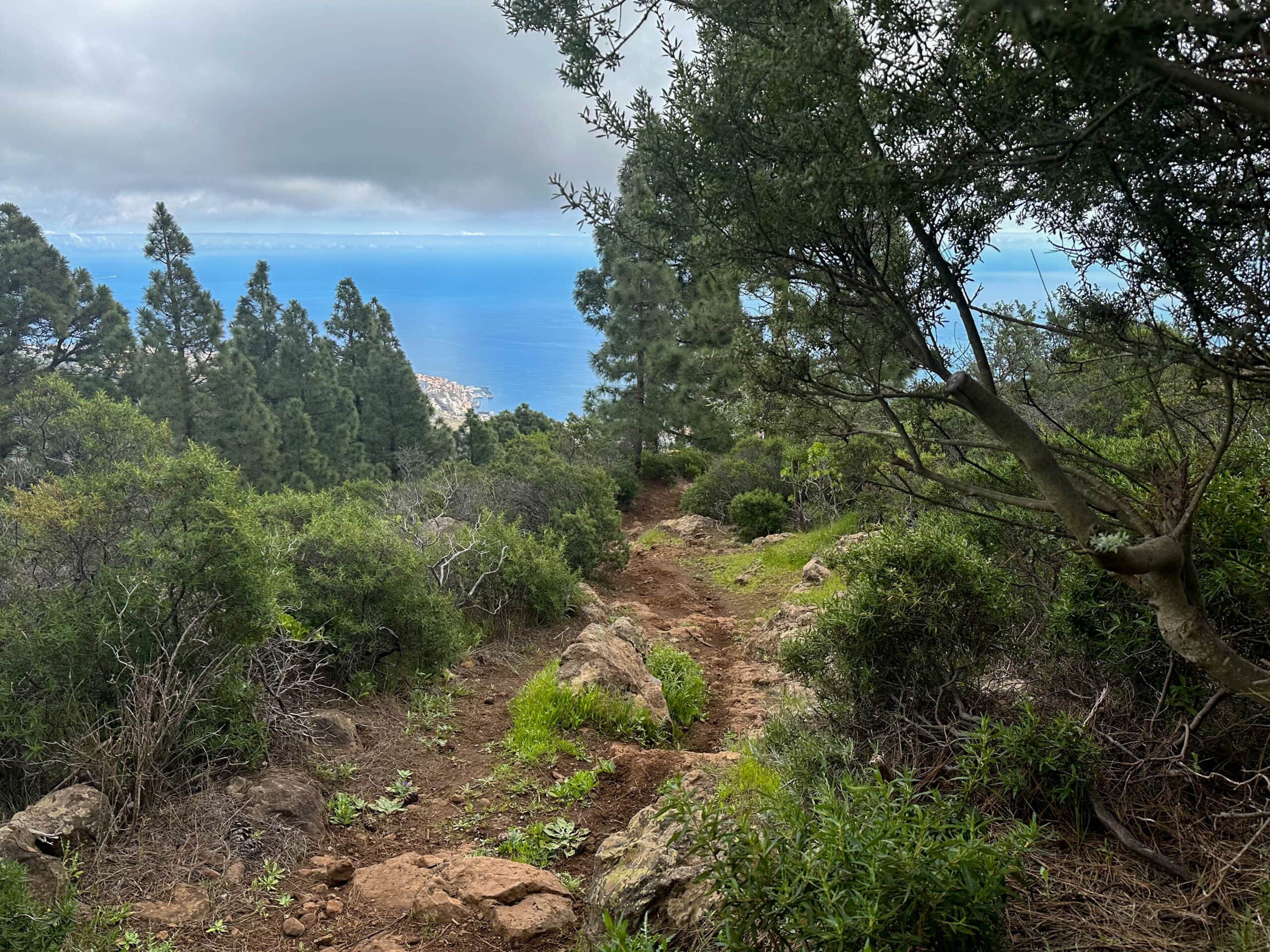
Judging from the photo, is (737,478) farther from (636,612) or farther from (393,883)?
(393,883)

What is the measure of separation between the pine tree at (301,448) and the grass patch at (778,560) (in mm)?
21437

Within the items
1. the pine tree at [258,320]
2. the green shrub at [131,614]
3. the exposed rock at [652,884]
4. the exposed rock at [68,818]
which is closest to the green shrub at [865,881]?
the exposed rock at [652,884]

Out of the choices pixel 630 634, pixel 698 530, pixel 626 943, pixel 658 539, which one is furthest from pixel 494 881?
pixel 698 530

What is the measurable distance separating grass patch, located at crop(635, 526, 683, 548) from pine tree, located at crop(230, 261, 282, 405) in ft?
79.7

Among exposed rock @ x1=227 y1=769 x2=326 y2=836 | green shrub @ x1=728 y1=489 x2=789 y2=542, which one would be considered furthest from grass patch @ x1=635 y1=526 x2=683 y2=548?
exposed rock @ x1=227 y1=769 x2=326 y2=836

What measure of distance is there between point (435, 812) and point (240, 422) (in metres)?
26.2

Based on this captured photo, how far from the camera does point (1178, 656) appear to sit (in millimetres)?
3092

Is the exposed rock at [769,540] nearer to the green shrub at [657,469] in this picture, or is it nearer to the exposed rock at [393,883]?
the green shrub at [657,469]

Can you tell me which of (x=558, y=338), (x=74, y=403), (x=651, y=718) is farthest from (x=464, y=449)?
(x=558, y=338)

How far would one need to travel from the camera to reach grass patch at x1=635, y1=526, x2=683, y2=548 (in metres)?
14.2

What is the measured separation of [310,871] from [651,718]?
258cm

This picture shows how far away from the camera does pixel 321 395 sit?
105 ft

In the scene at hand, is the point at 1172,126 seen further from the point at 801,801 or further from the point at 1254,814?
the point at 801,801

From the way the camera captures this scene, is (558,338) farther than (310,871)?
Yes
